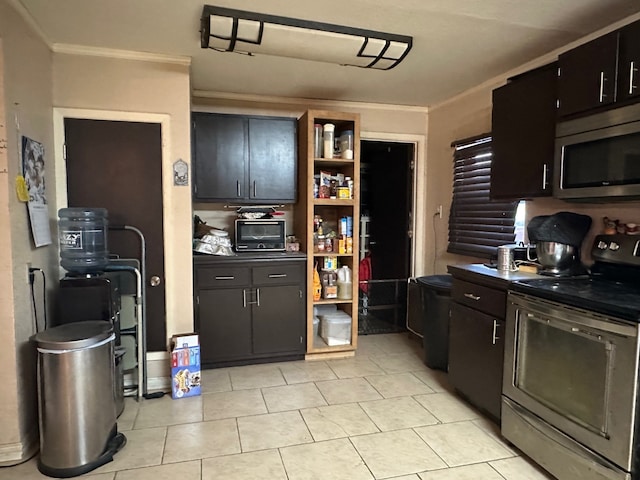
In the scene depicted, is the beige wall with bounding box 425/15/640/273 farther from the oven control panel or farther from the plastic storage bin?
the plastic storage bin

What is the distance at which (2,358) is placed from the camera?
6.97ft

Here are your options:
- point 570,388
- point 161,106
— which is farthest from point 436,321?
A: point 161,106

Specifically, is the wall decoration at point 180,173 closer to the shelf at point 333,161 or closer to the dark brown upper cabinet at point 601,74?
the shelf at point 333,161

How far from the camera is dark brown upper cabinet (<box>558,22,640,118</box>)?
1998mm

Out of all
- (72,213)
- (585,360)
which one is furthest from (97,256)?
(585,360)

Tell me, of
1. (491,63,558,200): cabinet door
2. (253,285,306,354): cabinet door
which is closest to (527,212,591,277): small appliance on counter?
(491,63,558,200): cabinet door

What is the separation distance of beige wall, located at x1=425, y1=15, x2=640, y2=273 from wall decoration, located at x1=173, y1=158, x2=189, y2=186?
2.54 meters

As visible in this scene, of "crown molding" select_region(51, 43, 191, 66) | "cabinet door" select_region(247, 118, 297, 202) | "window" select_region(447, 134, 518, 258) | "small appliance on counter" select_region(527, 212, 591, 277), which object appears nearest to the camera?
"small appliance on counter" select_region(527, 212, 591, 277)

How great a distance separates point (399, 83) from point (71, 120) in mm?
2669

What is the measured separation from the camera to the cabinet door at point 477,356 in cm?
247

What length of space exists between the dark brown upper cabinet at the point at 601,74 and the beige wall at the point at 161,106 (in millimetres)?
2567

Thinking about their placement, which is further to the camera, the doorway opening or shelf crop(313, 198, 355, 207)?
the doorway opening

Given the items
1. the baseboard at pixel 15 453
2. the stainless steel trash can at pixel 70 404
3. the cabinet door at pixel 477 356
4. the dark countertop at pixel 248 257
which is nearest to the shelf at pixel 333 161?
the dark countertop at pixel 248 257

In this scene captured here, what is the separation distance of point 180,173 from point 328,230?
5.06 feet
